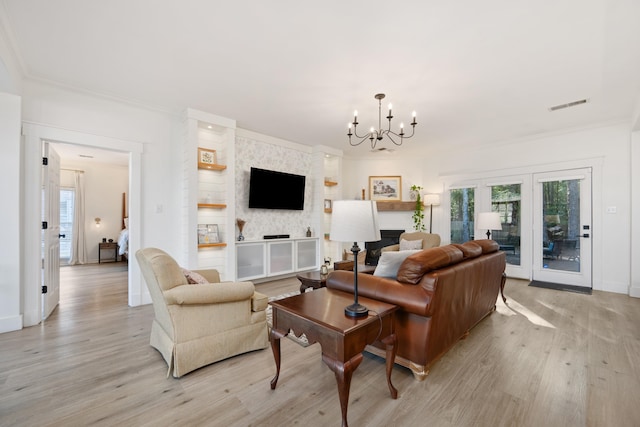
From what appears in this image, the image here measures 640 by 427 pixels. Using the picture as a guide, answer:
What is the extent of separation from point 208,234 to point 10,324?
7.14 feet

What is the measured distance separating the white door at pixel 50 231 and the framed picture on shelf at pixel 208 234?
65.2 inches

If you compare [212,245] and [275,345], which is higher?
[212,245]

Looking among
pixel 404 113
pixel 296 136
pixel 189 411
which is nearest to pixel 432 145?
pixel 404 113

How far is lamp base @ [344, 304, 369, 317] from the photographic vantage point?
1.65m

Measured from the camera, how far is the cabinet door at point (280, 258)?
4.97 m

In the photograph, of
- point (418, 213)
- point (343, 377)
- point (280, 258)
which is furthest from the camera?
point (418, 213)

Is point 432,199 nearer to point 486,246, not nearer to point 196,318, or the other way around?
point 486,246

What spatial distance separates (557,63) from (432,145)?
9.66 feet

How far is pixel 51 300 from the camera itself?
3.39m

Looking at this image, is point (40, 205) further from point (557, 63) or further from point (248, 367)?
point (557, 63)

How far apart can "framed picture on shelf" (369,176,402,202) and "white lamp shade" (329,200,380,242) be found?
16.6 feet

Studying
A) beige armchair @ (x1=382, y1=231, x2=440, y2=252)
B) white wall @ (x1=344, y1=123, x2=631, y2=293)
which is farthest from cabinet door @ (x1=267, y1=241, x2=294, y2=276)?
white wall @ (x1=344, y1=123, x2=631, y2=293)

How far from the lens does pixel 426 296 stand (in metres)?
1.88

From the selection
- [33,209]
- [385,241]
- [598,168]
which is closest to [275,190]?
[385,241]
